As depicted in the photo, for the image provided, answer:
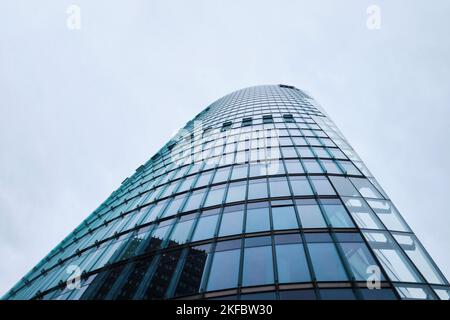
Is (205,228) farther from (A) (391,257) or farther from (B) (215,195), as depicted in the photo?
(A) (391,257)

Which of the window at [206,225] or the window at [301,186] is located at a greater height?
the window at [301,186]

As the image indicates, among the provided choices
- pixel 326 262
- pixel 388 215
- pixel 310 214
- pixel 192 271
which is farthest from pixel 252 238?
pixel 388 215

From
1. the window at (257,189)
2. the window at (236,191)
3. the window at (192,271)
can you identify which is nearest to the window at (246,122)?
the window at (236,191)

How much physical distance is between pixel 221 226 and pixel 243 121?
16944mm

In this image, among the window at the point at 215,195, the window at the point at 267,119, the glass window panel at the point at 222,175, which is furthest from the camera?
the window at the point at 267,119

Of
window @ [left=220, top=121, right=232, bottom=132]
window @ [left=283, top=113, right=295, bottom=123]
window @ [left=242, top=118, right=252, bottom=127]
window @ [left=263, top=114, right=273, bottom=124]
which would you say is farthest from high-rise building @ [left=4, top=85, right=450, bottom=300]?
window @ [left=220, top=121, right=232, bottom=132]

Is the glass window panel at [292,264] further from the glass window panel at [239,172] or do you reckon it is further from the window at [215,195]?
the glass window panel at [239,172]

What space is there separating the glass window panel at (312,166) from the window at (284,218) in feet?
13.6

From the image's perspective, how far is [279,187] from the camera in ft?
53.2

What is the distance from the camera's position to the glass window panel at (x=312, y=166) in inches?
703

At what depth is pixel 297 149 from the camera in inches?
828

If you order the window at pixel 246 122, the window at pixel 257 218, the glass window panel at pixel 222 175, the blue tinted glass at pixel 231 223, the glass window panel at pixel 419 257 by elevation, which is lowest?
the glass window panel at pixel 419 257
